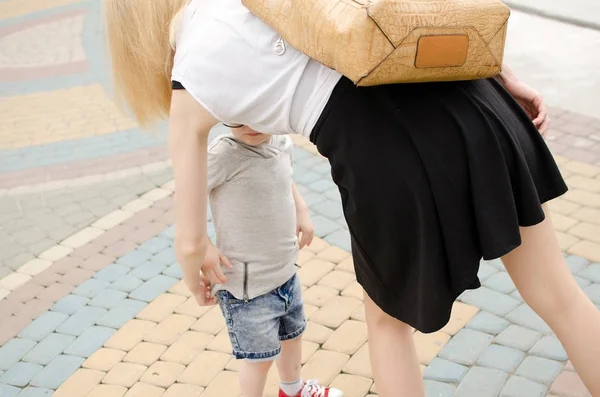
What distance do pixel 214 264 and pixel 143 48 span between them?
663 millimetres

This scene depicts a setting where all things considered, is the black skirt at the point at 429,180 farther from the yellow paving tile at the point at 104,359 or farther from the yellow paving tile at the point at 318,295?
the yellow paving tile at the point at 104,359

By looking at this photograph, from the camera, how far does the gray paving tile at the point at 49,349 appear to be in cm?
324

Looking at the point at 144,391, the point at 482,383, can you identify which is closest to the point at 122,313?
the point at 144,391

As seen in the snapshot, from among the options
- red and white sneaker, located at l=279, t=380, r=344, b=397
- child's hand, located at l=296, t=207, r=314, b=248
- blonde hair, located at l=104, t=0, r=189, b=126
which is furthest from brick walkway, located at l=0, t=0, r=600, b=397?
child's hand, located at l=296, t=207, r=314, b=248

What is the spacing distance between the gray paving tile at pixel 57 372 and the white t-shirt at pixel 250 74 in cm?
173

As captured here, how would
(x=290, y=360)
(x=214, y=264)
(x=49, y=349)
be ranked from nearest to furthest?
(x=214, y=264) → (x=290, y=360) → (x=49, y=349)

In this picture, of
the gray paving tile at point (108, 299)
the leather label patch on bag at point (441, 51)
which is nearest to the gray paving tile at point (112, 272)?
the gray paving tile at point (108, 299)

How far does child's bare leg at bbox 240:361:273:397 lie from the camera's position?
2508mm

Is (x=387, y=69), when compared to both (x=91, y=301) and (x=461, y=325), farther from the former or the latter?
(x=91, y=301)

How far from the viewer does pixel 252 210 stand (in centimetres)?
233

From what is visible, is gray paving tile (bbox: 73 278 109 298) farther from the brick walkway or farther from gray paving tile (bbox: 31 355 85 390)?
gray paving tile (bbox: 31 355 85 390)

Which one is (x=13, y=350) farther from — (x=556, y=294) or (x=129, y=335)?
(x=556, y=294)

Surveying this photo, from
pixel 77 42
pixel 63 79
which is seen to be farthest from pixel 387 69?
pixel 77 42

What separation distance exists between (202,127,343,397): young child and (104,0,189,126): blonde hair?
242 mm
